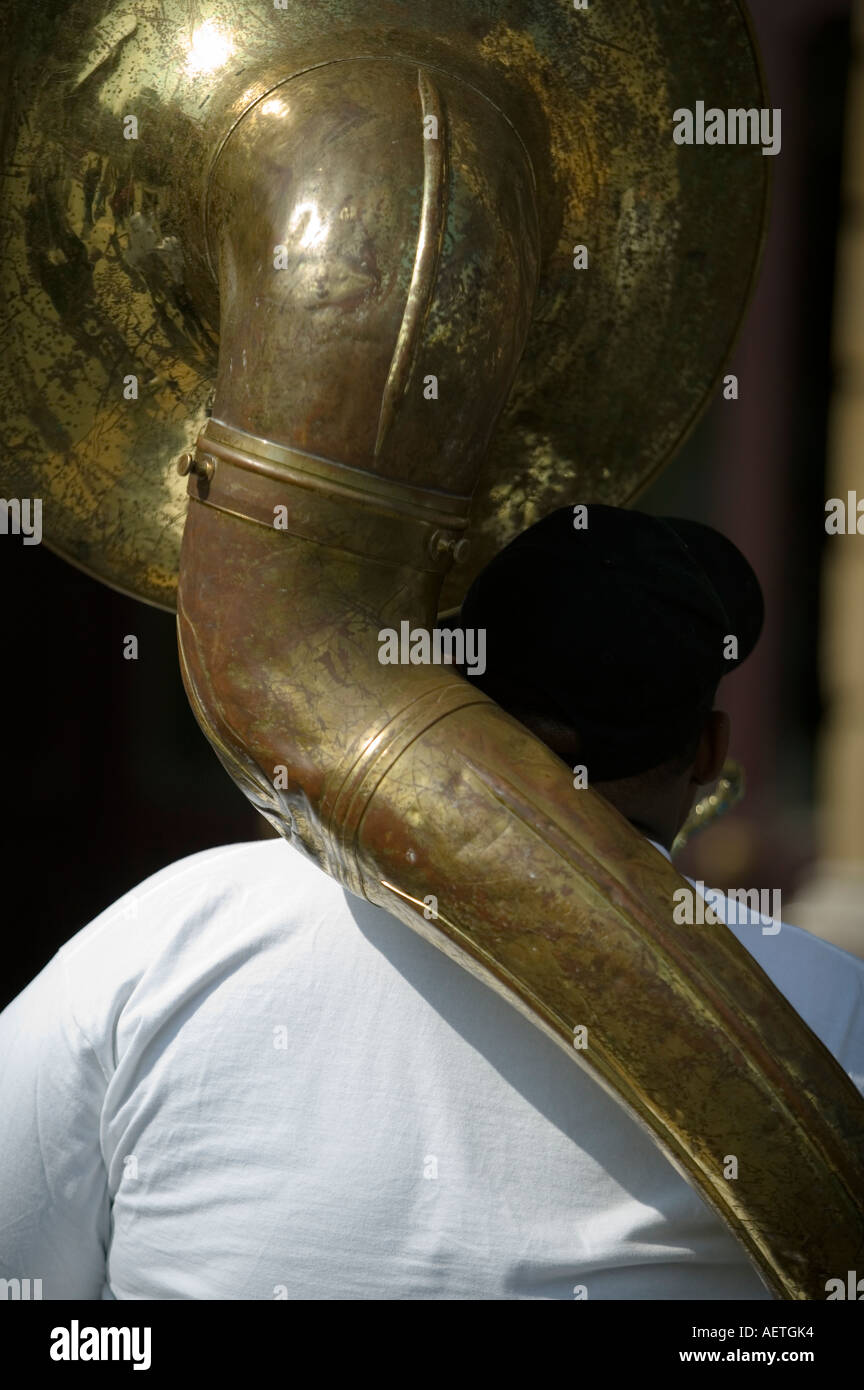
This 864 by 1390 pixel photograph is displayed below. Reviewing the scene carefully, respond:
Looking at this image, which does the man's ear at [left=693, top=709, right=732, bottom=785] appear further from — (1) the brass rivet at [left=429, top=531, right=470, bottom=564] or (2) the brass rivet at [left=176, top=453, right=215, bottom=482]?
(2) the brass rivet at [left=176, top=453, right=215, bottom=482]

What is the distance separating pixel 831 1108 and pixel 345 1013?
423 mm

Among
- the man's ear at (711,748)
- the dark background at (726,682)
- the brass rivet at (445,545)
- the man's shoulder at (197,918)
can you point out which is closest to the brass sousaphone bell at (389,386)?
the brass rivet at (445,545)

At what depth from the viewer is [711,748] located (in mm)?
1475

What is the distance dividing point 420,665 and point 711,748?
1.08 feet

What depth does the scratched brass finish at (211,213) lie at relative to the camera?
63.3 inches

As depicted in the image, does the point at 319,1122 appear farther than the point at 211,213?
No

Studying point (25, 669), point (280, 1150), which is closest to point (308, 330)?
point (280, 1150)

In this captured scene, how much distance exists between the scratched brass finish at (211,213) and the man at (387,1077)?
51cm

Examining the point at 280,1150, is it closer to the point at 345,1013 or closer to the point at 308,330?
the point at 345,1013

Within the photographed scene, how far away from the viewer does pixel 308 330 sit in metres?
1.33

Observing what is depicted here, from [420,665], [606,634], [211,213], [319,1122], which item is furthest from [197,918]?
[211,213]

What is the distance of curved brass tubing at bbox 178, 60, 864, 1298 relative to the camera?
123 cm

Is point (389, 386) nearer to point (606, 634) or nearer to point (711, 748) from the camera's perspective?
point (606, 634)

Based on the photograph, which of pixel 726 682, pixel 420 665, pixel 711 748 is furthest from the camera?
pixel 726 682
